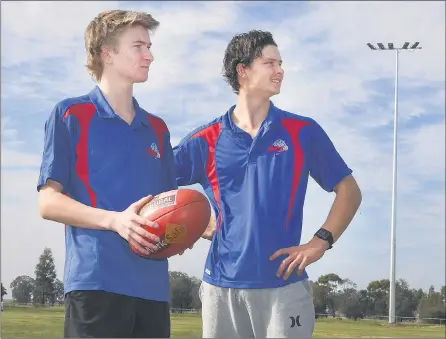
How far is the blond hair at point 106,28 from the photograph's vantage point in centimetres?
377

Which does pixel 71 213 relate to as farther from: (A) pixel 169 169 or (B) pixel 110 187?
(A) pixel 169 169

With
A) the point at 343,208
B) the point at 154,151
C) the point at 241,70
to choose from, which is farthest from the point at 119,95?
the point at 343,208

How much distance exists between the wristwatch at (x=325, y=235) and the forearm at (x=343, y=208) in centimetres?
3

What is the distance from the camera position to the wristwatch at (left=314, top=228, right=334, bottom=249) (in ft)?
13.9

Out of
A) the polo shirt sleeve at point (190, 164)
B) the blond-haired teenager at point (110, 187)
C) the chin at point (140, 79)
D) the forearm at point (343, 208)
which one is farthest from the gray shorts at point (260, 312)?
the chin at point (140, 79)

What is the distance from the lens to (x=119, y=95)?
3.78 meters

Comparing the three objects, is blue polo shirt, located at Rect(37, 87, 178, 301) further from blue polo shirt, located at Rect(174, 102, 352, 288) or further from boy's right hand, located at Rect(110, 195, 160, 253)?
blue polo shirt, located at Rect(174, 102, 352, 288)

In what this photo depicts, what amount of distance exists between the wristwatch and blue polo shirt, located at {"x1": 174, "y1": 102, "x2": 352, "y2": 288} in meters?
0.14

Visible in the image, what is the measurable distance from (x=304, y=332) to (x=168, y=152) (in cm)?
131

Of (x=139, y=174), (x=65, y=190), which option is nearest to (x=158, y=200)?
(x=139, y=174)

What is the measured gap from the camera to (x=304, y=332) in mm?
4059

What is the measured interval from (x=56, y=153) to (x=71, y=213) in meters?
0.33

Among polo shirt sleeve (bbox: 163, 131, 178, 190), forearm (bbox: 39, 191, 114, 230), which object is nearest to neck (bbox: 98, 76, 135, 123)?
polo shirt sleeve (bbox: 163, 131, 178, 190)

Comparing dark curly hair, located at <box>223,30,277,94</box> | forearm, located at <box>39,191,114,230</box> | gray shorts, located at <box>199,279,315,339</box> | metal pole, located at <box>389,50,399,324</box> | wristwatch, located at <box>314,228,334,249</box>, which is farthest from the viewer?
metal pole, located at <box>389,50,399,324</box>
